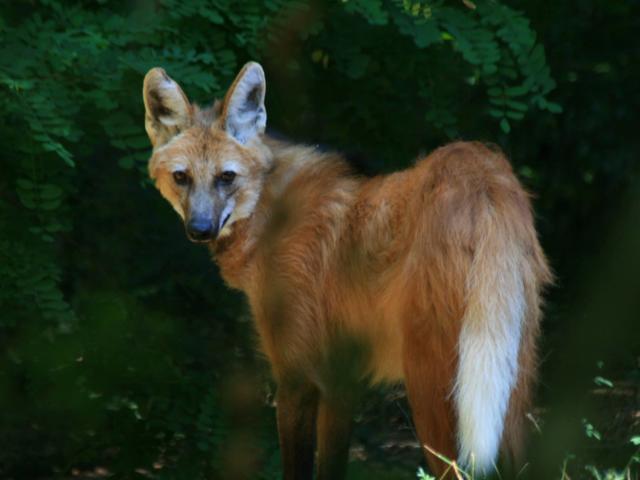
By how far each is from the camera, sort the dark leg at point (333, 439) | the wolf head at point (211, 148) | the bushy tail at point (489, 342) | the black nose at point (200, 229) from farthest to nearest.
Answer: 1. the dark leg at point (333, 439)
2. the wolf head at point (211, 148)
3. the black nose at point (200, 229)
4. the bushy tail at point (489, 342)

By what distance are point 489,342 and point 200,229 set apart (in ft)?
3.69

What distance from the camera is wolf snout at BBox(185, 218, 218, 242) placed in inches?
142

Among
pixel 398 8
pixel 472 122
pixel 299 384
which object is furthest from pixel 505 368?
pixel 472 122

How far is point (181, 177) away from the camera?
3.76m

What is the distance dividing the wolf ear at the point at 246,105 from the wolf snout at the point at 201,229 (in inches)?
14.3

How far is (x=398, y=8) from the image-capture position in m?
4.15

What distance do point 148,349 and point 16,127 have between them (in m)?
1.08

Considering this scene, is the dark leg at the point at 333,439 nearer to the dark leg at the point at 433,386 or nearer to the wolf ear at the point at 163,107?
the dark leg at the point at 433,386

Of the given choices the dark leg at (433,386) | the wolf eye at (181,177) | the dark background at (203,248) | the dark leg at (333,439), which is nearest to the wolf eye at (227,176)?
the wolf eye at (181,177)

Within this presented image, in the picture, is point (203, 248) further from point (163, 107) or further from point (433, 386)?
point (433, 386)

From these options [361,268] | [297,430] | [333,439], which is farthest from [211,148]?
[333,439]

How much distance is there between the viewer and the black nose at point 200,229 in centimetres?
361

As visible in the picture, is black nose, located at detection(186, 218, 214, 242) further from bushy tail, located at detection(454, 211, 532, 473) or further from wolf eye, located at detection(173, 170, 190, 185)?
bushy tail, located at detection(454, 211, 532, 473)

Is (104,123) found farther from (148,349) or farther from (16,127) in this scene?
(148,349)
